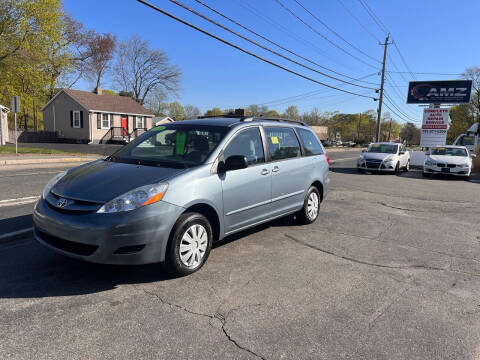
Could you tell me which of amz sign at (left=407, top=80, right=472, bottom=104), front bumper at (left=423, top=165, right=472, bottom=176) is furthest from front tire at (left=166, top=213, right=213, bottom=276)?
amz sign at (left=407, top=80, right=472, bottom=104)

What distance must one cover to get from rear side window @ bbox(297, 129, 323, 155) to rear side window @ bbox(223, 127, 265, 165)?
1373 mm

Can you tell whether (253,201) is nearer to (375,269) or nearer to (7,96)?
(375,269)

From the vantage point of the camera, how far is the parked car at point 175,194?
3.31 meters

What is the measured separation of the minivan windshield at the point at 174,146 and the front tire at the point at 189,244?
690 mm

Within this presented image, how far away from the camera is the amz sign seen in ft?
88.7

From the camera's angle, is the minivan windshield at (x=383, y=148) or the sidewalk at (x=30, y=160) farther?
the minivan windshield at (x=383, y=148)

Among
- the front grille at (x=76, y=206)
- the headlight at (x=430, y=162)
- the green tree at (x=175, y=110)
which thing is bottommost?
the headlight at (x=430, y=162)

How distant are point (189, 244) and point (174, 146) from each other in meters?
1.45

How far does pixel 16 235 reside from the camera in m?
4.73

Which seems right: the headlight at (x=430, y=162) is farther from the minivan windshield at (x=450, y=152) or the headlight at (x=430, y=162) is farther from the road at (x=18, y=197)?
the road at (x=18, y=197)

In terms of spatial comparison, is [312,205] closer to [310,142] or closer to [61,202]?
[310,142]

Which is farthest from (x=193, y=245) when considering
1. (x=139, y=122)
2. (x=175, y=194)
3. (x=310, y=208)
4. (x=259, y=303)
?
(x=139, y=122)

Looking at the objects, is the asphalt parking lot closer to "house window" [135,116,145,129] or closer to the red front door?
the red front door

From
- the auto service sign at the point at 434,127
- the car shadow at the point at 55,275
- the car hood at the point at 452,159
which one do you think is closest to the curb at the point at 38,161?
the car shadow at the point at 55,275
